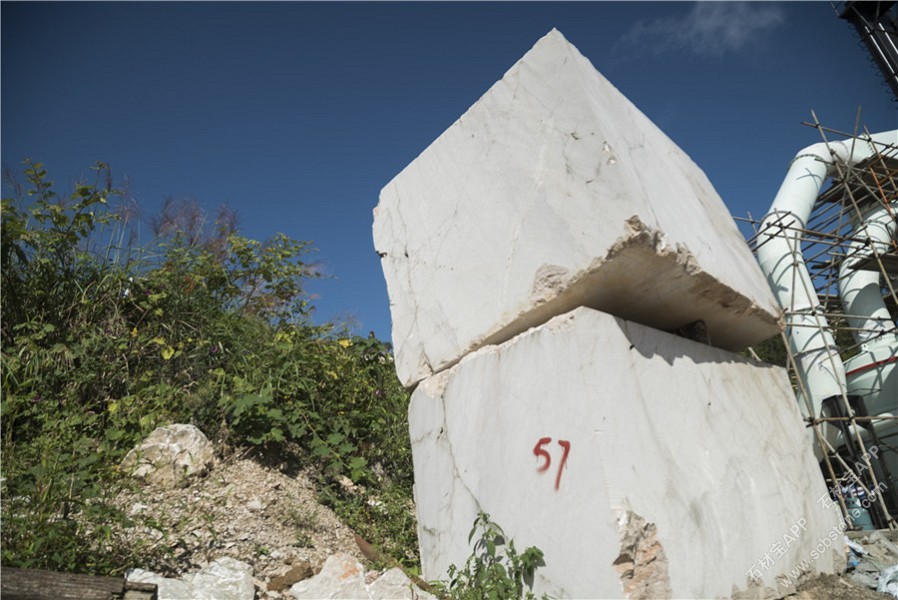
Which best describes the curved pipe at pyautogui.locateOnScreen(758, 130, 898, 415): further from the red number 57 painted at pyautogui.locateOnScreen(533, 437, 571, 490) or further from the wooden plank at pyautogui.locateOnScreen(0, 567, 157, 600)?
the wooden plank at pyautogui.locateOnScreen(0, 567, 157, 600)

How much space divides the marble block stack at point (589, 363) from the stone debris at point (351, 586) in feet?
0.71

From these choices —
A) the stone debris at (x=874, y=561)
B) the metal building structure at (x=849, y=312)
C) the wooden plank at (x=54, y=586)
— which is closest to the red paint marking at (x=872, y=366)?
the metal building structure at (x=849, y=312)

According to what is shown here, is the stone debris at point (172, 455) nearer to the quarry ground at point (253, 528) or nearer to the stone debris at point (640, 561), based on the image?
the quarry ground at point (253, 528)

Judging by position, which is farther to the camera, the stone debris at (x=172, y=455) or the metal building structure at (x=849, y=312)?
the metal building structure at (x=849, y=312)

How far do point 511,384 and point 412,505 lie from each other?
1.14 metres

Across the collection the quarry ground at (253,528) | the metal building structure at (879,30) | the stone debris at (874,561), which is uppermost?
the metal building structure at (879,30)

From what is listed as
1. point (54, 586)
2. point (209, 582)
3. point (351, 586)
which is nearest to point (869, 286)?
point (351, 586)

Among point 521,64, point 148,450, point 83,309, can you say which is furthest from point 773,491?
point 83,309

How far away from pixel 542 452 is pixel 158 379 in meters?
2.09

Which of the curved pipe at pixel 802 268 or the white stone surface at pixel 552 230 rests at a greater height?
the curved pipe at pixel 802 268

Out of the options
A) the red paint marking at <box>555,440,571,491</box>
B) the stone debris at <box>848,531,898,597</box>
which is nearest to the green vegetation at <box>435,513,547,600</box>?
the red paint marking at <box>555,440,571,491</box>

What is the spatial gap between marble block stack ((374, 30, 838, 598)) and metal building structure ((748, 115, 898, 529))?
4824 mm

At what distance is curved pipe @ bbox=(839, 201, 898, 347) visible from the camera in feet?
23.4

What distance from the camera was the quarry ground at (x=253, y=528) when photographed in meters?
1.68
